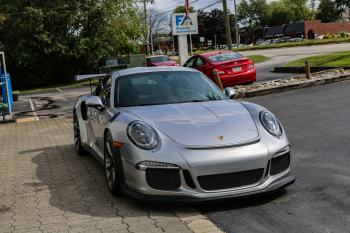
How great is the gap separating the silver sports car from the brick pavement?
203 mm

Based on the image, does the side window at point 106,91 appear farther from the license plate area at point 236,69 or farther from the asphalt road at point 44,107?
the license plate area at point 236,69

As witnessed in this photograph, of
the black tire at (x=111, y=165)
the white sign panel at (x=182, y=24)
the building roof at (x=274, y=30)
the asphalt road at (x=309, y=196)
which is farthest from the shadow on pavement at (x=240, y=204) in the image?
the building roof at (x=274, y=30)

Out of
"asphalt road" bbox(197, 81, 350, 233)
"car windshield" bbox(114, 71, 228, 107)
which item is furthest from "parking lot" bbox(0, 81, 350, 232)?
"car windshield" bbox(114, 71, 228, 107)

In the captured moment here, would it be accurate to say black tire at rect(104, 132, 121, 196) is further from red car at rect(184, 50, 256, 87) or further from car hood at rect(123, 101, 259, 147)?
red car at rect(184, 50, 256, 87)

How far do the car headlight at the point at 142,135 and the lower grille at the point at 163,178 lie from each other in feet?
0.82

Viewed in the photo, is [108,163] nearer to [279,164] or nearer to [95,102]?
[95,102]

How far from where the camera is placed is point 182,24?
17.1 meters

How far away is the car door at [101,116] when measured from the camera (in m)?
4.93

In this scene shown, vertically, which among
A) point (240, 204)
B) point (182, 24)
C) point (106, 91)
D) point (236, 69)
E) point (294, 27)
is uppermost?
point (294, 27)

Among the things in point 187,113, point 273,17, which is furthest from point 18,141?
point 273,17

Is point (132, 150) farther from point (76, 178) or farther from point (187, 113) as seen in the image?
point (76, 178)

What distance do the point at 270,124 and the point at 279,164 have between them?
0.47 m

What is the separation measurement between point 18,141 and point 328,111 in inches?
272

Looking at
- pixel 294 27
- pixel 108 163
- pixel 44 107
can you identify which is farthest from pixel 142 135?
pixel 294 27
